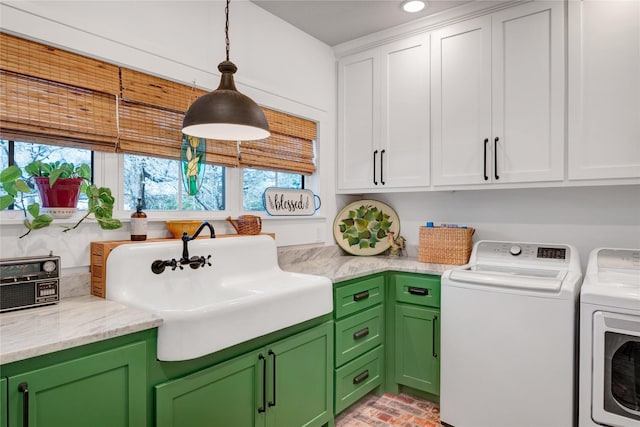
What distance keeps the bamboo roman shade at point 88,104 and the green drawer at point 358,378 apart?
1418 millimetres

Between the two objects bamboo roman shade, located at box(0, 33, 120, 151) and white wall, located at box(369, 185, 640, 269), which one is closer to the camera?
bamboo roman shade, located at box(0, 33, 120, 151)

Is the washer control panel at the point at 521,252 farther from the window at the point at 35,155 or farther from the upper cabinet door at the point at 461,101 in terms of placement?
the window at the point at 35,155

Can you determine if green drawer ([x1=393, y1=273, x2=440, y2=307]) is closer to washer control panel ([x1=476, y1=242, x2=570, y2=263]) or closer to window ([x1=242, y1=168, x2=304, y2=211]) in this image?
washer control panel ([x1=476, y1=242, x2=570, y2=263])

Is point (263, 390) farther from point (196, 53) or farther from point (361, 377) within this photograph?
point (196, 53)

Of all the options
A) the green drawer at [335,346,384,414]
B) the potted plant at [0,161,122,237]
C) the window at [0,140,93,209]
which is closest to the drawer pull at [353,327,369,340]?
the green drawer at [335,346,384,414]

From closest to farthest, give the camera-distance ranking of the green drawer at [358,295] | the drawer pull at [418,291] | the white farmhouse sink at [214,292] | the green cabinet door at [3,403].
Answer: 1. the green cabinet door at [3,403]
2. the white farmhouse sink at [214,292]
3. the green drawer at [358,295]
4. the drawer pull at [418,291]

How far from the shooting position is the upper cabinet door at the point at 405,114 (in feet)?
9.07

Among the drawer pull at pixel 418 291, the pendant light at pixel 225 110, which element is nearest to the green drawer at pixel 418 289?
the drawer pull at pixel 418 291

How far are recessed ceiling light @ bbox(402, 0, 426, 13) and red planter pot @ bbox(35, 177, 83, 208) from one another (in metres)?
2.15

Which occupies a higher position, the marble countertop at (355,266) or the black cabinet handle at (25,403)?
the marble countertop at (355,266)

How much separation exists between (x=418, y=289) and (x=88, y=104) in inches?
80.7

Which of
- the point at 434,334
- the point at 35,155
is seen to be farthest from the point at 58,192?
the point at 434,334

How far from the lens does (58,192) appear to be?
158 cm

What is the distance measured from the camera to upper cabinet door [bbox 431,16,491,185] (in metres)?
2.51
